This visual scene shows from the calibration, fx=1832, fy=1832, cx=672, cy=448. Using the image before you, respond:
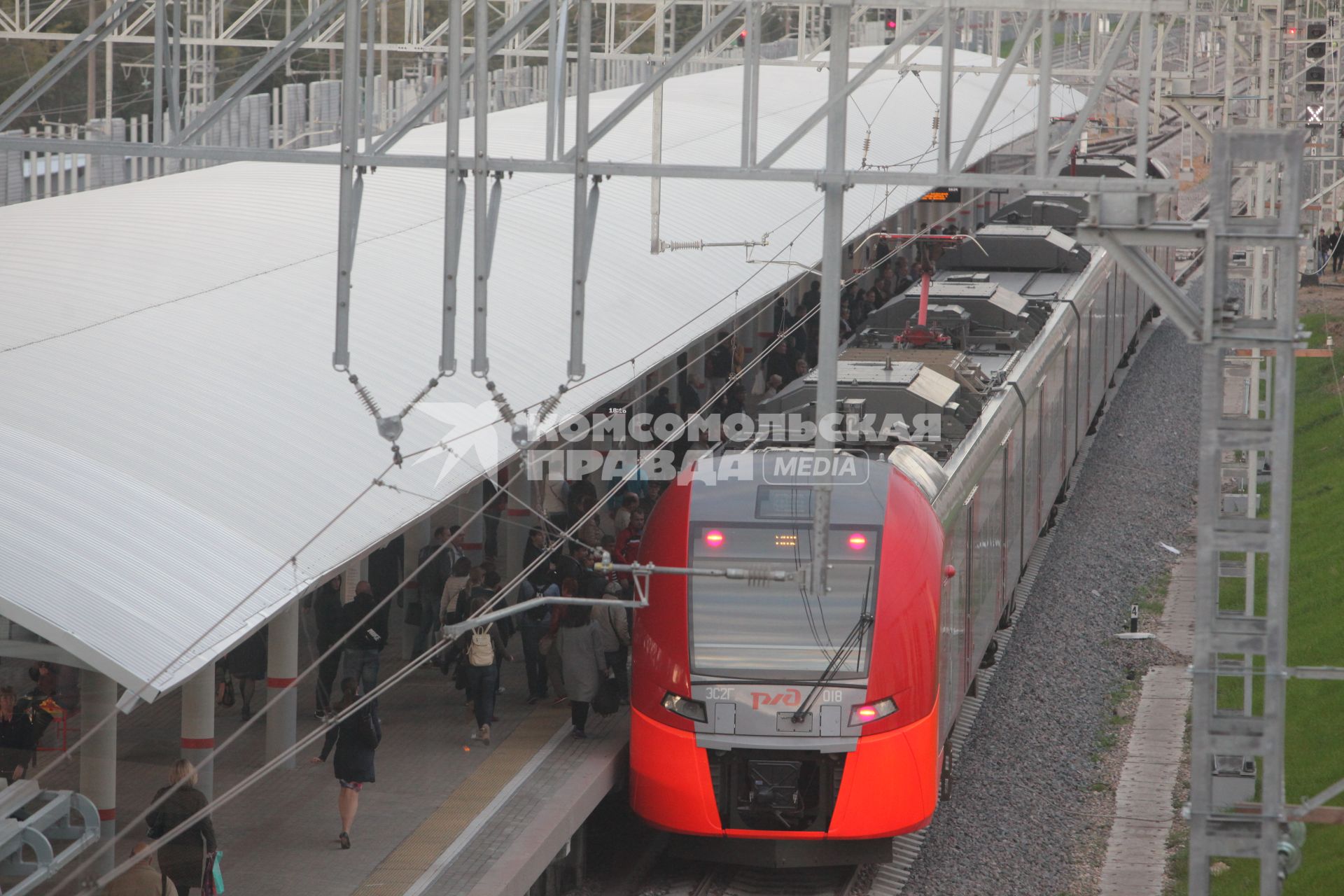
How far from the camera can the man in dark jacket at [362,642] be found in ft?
46.4

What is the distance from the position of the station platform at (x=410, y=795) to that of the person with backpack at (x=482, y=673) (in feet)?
0.65

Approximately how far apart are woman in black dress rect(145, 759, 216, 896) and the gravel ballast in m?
5.09

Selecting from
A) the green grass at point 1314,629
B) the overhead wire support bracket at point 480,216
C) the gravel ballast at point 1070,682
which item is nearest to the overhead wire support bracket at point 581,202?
the overhead wire support bracket at point 480,216

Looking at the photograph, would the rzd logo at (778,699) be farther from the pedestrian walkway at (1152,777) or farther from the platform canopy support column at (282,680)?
the platform canopy support column at (282,680)

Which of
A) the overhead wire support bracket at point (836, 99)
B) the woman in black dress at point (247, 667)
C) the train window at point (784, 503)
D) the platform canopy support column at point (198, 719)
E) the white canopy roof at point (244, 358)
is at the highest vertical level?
the overhead wire support bracket at point (836, 99)

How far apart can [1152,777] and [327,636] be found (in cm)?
701

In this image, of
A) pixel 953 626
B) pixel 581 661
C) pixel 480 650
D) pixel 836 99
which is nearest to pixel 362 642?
pixel 480 650

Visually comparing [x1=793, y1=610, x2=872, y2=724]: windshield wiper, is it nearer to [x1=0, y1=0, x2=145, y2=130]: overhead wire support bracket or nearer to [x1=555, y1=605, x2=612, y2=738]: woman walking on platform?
[x1=555, y1=605, x2=612, y2=738]: woman walking on platform

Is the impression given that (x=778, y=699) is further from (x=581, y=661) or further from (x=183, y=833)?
(x=183, y=833)

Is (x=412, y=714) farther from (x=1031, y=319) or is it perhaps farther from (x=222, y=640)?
(x=1031, y=319)

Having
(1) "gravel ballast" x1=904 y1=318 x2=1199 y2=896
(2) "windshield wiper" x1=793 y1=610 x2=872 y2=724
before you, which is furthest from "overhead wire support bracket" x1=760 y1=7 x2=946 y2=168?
(1) "gravel ballast" x1=904 y1=318 x2=1199 y2=896

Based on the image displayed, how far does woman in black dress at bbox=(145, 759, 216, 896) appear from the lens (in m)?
10.8

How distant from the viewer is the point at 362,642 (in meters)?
14.2

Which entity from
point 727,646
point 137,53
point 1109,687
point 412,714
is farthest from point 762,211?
A: point 137,53
